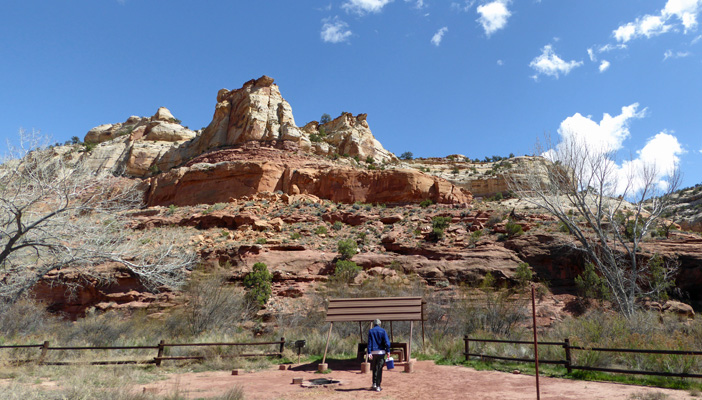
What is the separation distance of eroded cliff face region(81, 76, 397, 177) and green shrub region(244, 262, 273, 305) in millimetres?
27148

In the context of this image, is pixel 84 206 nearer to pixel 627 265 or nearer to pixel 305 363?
pixel 305 363

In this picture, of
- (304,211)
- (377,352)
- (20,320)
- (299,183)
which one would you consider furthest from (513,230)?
(20,320)

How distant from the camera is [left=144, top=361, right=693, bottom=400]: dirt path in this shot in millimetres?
7371

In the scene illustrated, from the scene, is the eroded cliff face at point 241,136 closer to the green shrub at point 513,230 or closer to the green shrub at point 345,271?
the green shrub at point 345,271

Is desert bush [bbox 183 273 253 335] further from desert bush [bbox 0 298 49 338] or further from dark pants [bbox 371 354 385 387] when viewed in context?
dark pants [bbox 371 354 385 387]

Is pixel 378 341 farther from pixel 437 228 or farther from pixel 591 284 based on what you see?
pixel 437 228

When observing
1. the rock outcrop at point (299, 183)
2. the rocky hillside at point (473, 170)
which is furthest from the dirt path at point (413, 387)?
the rocky hillside at point (473, 170)

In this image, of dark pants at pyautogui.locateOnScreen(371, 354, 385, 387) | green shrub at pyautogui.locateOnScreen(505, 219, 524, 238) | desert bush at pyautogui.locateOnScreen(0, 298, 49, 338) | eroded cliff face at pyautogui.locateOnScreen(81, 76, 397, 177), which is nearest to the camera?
dark pants at pyautogui.locateOnScreen(371, 354, 385, 387)

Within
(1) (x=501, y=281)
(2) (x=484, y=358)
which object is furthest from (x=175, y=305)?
(1) (x=501, y=281)

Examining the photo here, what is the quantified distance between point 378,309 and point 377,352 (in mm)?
3346

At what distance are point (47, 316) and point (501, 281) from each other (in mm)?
25258

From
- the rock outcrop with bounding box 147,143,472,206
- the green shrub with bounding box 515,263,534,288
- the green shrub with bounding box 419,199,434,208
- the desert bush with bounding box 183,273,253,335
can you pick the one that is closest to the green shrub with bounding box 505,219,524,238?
the green shrub with bounding box 515,263,534,288

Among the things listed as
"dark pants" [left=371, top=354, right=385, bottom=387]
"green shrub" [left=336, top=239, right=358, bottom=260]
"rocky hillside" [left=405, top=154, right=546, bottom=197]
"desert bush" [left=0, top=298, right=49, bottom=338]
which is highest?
"rocky hillside" [left=405, top=154, right=546, bottom=197]

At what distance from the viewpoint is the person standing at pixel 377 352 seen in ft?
26.1
